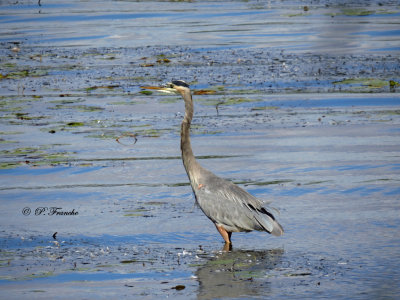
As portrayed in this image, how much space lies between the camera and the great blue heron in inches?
329

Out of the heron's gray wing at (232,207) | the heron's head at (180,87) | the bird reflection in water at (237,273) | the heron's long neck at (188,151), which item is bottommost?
the bird reflection in water at (237,273)

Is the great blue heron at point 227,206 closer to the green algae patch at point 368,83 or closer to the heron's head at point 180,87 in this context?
the heron's head at point 180,87

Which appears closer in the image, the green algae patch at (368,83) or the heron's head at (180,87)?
the heron's head at (180,87)

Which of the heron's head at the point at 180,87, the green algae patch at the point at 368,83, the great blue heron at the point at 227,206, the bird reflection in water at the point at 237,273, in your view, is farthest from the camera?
the green algae patch at the point at 368,83

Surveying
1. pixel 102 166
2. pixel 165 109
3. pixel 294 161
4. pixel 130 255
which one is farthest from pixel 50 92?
pixel 130 255

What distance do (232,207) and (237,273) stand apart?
4.10 ft

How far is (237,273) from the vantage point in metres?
7.44

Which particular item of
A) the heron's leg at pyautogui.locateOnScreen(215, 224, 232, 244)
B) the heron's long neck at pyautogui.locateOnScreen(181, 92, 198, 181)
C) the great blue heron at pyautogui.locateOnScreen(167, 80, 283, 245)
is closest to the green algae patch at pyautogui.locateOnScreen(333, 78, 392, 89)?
the heron's long neck at pyautogui.locateOnScreen(181, 92, 198, 181)

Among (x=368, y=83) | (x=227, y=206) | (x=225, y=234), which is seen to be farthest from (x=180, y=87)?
(x=368, y=83)

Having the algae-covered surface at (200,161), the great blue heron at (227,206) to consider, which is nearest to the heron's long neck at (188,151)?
the great blue heron at (227,206)

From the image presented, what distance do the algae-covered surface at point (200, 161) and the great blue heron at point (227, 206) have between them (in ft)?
0.66

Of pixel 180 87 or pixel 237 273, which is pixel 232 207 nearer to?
pixel 237 273

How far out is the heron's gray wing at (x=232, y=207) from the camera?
27.5 feet

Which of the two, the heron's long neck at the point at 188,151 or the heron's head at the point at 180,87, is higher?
the heron's head at the point at 180,87
